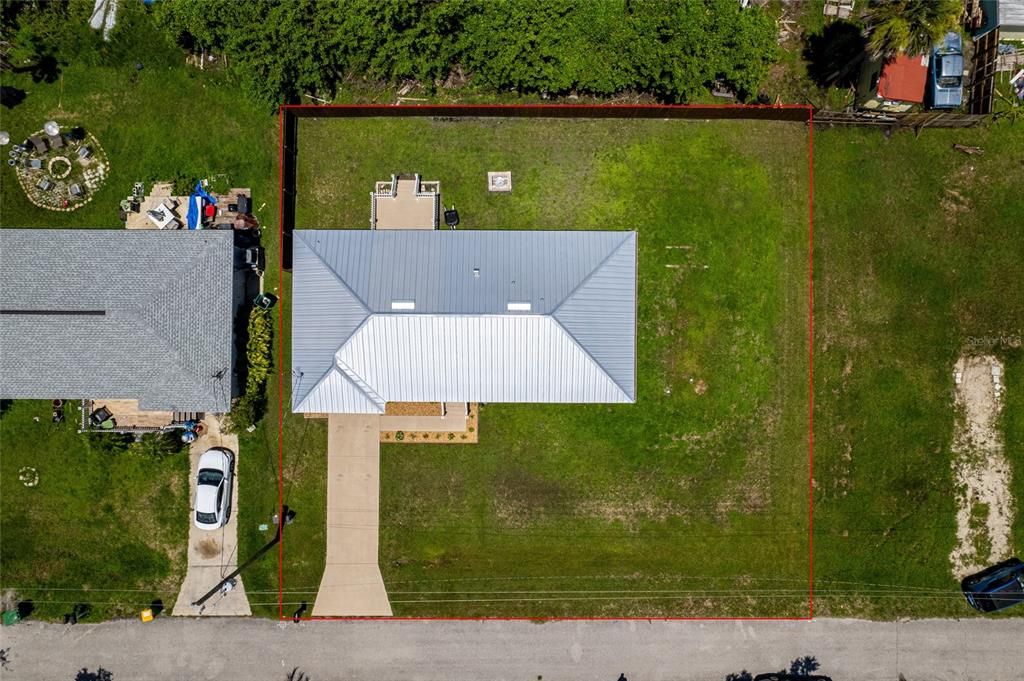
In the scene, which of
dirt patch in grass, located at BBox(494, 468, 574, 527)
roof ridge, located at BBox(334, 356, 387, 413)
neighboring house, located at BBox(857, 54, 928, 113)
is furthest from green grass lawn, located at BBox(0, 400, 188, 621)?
neighboring house, located at BBox(857, 54, 928, 113)

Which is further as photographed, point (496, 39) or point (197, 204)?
point (197, 204)

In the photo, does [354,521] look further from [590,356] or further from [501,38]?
[501,38]

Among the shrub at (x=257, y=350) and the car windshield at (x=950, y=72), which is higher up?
the car windshield at (x=950, y=72)

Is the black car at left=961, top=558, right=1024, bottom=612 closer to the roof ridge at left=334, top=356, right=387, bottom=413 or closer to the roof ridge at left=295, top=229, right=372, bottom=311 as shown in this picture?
the roof ridge at left=334, top=356, right=387, bottom=413

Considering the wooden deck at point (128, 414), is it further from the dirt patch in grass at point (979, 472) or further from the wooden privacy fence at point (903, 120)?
the dirt patch in grass at point (979, 472)

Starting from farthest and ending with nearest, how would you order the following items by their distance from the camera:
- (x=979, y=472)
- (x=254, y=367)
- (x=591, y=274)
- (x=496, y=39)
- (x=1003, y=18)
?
(x=979, y=472) < (x=254, y=367) < (x=1003, y=18) < (x=496, y=39) < (x=591, y=274)

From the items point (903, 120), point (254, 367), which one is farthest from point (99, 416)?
point (903, 120)

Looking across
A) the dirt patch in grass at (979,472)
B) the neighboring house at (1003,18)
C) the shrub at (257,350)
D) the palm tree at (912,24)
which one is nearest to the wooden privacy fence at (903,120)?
the palm tree at (912,24)
